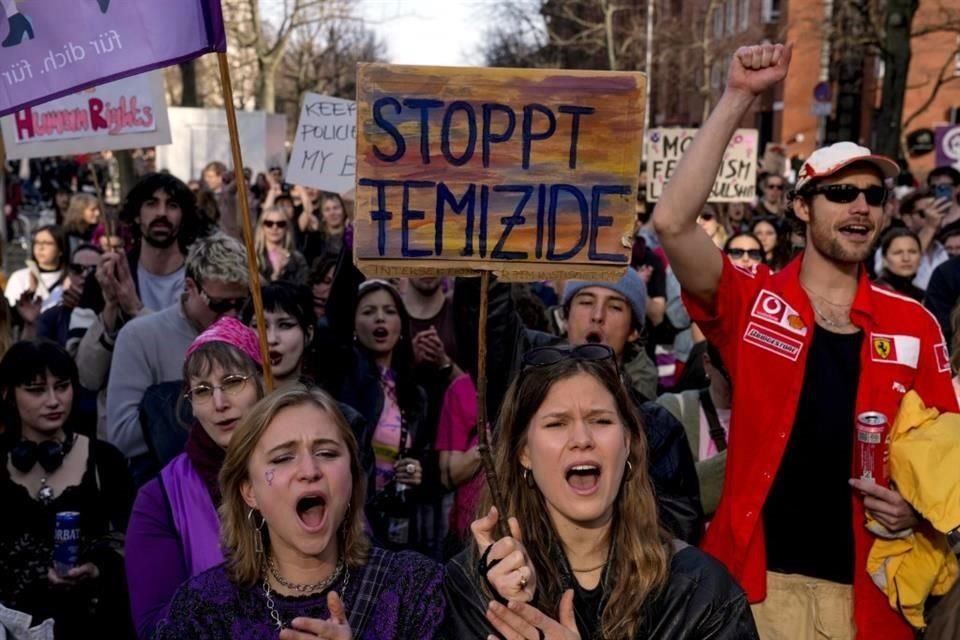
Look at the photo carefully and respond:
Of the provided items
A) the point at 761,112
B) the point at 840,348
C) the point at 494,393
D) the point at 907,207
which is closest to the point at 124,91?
the point at 494,393

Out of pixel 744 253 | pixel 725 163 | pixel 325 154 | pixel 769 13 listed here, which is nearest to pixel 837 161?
pixel 744 253

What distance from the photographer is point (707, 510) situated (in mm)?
4137

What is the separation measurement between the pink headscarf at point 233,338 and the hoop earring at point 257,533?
3.17 ft

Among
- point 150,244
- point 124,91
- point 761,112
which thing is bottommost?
point 761,112

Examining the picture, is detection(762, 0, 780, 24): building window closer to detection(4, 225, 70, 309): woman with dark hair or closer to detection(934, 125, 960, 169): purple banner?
detection(934, 125, 960, 169): purple banner

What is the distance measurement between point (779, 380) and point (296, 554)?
142cm

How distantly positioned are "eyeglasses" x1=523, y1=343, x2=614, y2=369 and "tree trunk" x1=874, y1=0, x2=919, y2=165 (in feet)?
59.2

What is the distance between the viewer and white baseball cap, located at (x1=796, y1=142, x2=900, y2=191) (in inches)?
137

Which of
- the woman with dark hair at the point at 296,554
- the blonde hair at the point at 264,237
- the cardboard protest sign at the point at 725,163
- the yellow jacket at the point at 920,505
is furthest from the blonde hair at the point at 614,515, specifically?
the cardboard protest sign at the point at 725,163

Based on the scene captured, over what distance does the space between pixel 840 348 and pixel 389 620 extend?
1.52 meters

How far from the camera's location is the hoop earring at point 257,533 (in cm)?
289

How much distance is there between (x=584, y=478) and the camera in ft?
8.91

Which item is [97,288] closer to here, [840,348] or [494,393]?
[494,393]

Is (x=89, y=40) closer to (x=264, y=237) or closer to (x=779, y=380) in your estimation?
(x=779, y=380)
